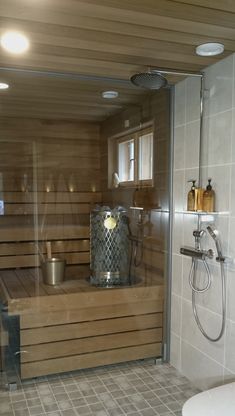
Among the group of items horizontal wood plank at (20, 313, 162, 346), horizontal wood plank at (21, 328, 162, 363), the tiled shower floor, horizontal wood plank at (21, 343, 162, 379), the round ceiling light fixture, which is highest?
the round ceiling light fixture

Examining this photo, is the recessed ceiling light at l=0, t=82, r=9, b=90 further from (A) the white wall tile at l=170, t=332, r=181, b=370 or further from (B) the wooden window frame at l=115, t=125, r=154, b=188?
(A) the white wall tile at l=170, t=332, r=181, b=370

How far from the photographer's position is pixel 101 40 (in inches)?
71.6

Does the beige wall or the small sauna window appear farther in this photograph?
the small sauna window

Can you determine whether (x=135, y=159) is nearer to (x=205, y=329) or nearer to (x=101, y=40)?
(x=101, y=40)

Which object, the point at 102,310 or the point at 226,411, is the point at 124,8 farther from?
the point at 102,310

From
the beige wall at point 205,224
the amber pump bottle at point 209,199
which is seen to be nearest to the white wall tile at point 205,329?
the beige wall at point 205,224

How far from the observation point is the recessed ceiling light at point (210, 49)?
1.86 meters

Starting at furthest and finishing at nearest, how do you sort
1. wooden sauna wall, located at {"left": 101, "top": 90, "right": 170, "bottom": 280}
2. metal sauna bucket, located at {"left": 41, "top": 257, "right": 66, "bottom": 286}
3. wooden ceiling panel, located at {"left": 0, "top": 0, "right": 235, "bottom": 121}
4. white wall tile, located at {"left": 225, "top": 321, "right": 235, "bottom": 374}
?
metal sauna bucket, located at {"left": 41, "top": 257, "right": 66, "bottom": 286}, wooden sauna wall, located at {"left": 101, "top": 90, "right": 170, "bottom": 280}, white wall tile, located at {"left": 225, "top": 321, "right": 235, "bottom": 374}, wooden ceiling panel, located at {"left": 0, "top": 0, "right": 235, "bottom": 121}

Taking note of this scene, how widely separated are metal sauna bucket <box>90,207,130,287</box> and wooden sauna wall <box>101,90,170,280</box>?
84 millimetres

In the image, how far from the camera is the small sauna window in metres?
2.85

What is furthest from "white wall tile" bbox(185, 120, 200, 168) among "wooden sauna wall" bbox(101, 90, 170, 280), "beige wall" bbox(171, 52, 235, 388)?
"wooden sauna wall" bbox(101, 90, 170, 280)

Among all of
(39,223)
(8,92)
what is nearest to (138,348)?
(39,223)

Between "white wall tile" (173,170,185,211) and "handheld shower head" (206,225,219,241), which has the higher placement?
"white wall tile" (173,170,185,211)

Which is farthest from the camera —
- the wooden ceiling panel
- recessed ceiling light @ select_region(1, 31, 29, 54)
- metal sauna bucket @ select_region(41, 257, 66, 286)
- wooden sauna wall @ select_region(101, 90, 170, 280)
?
metal sauna bucket @ select_region(41, 257, 66, 286)
